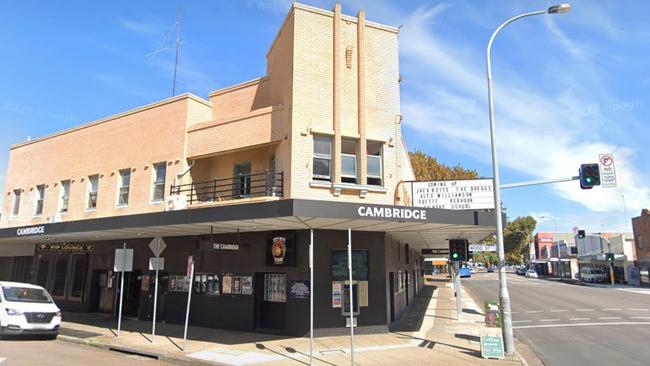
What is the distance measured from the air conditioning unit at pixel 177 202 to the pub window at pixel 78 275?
26.8 ft

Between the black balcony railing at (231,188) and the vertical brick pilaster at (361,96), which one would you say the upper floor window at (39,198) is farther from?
the vertical brick pilaster at (361,96)

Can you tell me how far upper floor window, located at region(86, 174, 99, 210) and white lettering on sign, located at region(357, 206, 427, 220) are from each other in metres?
14.8

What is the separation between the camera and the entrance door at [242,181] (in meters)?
17.9

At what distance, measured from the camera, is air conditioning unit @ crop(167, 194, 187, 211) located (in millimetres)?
18359

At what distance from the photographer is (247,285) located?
656 inches

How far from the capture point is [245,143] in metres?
17.2

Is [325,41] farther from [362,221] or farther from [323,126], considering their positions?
[362,221]

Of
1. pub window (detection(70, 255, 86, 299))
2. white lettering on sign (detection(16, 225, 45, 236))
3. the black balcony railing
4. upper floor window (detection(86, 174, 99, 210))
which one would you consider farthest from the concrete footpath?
upper floor window (detection(86, 174, 99, 210))

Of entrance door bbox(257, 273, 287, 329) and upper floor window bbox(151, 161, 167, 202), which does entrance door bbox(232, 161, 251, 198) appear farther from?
entrance door bbox(257, 273, 287, 329)

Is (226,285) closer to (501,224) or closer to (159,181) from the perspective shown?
(159,181)

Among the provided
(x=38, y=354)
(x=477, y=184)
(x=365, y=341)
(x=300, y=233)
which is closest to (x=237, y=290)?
(x=300, y=233)

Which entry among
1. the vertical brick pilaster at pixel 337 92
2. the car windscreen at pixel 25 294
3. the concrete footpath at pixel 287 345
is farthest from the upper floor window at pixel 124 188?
the vertical brick pilaster at pixel 337 92

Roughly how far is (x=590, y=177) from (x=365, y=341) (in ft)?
27.8

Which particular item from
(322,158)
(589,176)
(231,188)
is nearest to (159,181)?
(231,188)
